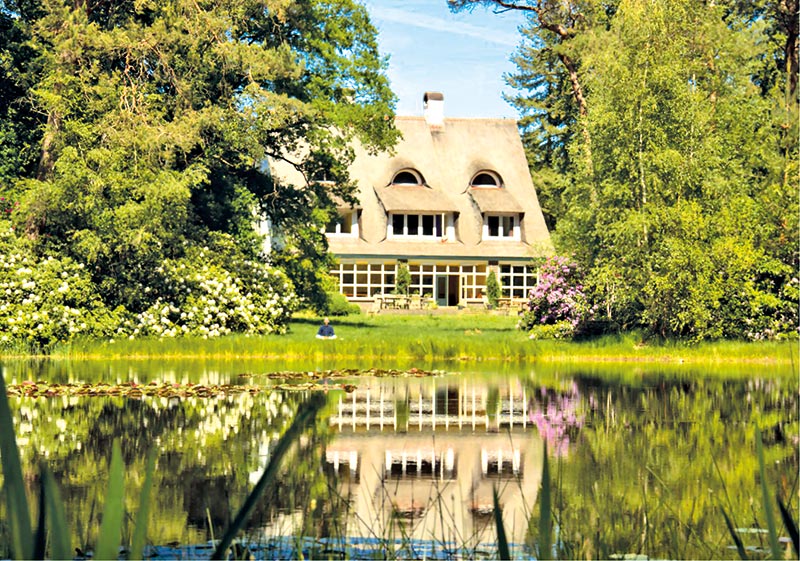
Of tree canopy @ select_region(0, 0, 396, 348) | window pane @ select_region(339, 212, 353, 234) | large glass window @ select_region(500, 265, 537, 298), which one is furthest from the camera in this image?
window pane @ select_region(339, 212, 353, 234)

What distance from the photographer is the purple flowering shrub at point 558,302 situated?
105 feet

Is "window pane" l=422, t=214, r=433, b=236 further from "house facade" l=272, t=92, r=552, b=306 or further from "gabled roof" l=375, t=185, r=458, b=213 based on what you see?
"gabled roof" l=375, t=185, r=458, b=213

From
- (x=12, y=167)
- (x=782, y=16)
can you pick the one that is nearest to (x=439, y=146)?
(x=782, y=16)

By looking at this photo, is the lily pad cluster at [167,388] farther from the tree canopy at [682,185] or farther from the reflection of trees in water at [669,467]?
the tree canopy at [682,185]

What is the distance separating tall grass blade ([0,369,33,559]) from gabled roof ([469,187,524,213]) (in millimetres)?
58234

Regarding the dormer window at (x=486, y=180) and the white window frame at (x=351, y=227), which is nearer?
the white window frame at (x=351, y=227)

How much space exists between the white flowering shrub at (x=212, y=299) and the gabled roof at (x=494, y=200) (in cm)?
2674

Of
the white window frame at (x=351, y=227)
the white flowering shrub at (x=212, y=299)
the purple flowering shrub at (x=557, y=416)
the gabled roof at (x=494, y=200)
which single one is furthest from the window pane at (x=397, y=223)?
the purple flowering shrub at (x=557, y=416)

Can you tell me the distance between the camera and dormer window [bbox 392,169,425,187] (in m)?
60.9

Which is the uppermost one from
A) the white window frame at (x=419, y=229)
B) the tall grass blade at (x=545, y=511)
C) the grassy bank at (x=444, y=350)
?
the white window frame at (x=419, y=229)

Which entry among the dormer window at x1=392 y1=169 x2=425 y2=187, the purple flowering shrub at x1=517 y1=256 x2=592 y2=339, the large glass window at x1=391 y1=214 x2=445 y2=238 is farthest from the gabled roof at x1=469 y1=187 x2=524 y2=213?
the purple flowering shrub at x1=517 y1=256 x2=592 y2=339

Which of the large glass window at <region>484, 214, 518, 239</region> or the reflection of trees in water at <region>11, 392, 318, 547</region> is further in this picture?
the large glass window at <region>484, 214, 518, 239</region>

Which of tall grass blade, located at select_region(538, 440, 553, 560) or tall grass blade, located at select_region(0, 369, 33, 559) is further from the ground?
tall grass blade, located at select_region(0, 369, 33, 559)

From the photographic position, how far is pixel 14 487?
1508 mm
